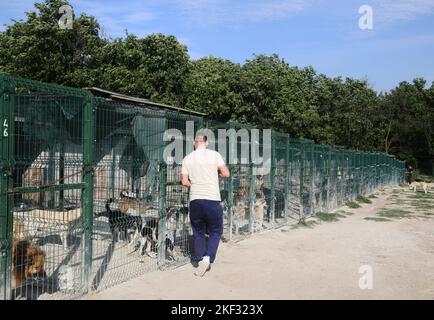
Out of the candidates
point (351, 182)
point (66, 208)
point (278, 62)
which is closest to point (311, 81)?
point (278, 62)

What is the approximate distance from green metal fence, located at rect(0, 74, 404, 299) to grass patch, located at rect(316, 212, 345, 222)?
342 centimetres

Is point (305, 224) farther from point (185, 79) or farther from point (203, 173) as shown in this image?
point (185, 79)

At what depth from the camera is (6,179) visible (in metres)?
4.49

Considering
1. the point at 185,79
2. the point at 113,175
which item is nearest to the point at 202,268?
the point at 113,175

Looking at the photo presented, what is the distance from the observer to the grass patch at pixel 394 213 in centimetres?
1522

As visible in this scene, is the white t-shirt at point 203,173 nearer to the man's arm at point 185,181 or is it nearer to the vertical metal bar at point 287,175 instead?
the man's arm at point 185,181

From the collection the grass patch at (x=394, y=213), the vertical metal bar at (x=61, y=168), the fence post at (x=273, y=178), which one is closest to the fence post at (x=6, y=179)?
the vertical metal bar at (x=61, y=168)

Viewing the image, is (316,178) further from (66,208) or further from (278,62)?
(278,62)

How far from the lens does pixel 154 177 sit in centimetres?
720

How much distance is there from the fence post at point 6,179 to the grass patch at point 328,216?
1029 centimetres

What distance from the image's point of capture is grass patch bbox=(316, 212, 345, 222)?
45.2ft

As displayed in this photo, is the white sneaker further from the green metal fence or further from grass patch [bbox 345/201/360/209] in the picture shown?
grass patch [bbox 345/201/360/209]

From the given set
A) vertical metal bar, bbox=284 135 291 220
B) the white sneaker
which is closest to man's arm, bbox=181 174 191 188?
the white sneaker
